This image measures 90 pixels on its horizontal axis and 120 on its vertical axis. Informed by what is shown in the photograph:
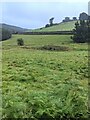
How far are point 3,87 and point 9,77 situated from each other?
3.13 meters

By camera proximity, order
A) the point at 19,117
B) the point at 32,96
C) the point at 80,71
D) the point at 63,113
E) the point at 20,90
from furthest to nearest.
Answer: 1. the point at 80,71
2. the point at 20,90
3. the point at 32,96
4. the point at 63,113
5. the point at 19,117

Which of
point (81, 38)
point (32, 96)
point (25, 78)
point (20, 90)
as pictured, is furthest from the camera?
point (81, 38)

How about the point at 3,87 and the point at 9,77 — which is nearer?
the point at 3,87

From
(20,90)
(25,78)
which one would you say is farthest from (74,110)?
(25,78)

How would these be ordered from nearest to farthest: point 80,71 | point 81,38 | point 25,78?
point 25,78 < point 80,71 < point 81,38

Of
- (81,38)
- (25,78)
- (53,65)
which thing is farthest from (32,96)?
(81,38)

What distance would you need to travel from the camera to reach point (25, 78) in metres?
17.3

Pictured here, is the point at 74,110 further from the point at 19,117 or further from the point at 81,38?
the point at 81,38

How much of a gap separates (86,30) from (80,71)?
52048mm

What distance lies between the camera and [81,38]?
2788 inches

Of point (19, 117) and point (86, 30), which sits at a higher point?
point (86, 30)

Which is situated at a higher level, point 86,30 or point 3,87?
point 86,30

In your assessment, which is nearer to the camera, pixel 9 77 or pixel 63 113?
pixel 63 113

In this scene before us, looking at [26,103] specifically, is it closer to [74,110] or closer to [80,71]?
[74,110]
